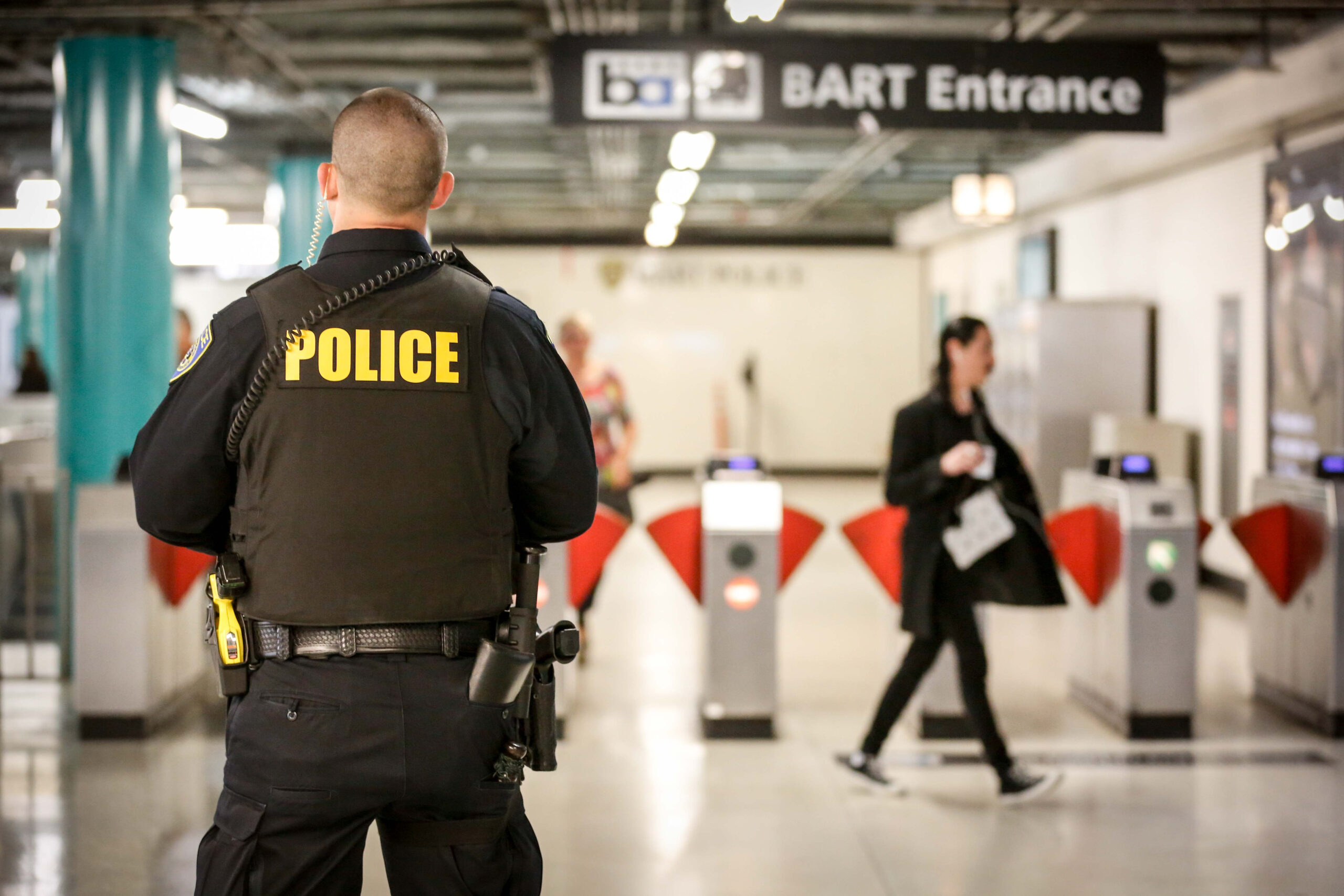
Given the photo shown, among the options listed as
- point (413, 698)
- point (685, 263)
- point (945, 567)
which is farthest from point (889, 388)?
point (413, 698)

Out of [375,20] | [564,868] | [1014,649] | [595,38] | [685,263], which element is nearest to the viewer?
[564,868]

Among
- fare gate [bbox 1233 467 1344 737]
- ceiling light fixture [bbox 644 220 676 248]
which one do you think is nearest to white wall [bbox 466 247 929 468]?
ceiling light fixture [bbox 644 220 676 248]

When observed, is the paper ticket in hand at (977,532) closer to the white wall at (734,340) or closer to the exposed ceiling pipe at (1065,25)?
the exposed ceiling pipe at (1065,25)

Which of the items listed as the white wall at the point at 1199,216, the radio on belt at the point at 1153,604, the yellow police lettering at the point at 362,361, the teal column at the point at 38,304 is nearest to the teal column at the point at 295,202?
the white wall at the point at 1199,216

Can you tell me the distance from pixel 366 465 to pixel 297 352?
7.6 inches

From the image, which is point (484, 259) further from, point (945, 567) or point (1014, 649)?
point (945, 567)

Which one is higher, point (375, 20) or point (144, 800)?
point (375, 20)

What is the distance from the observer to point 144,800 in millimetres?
4801

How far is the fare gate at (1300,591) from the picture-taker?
5723 millimetres

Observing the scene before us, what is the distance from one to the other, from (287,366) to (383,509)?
0.25 meters

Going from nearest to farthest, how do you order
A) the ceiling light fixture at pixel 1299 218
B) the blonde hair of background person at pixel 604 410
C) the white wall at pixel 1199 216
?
the blonde hair of background person at pixel 604 410, the ceiling light fixture at pixel 1299 218, the white wall at pixel 1199 216

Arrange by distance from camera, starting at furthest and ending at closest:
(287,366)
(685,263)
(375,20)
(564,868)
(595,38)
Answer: (685,263) < (375,20) < (595,38) < (564,868) < (287,366)

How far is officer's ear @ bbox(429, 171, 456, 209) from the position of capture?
84.3 inches

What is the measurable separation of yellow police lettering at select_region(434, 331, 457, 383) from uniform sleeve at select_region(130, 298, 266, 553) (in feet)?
0.81
